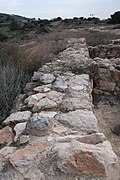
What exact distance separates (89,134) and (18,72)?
2.30m

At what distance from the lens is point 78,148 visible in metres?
2.28

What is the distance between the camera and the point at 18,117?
311cm

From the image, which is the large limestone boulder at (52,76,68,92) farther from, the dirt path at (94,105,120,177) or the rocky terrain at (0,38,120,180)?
the dirt path at (94,105,120,177)

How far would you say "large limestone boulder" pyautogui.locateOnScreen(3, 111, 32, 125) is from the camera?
3.03m

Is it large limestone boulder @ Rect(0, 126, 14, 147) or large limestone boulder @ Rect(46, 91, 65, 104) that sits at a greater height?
large limestone boulder @ Rect(46, 91, 65, 104)

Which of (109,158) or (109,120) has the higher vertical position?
(109,158)

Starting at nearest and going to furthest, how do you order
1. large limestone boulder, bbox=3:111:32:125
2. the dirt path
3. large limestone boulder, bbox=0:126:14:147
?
large limestone boulder, bbox=0:126:14:147 < large limestone boulder, bbox=3:111:32:125 < the dirt path

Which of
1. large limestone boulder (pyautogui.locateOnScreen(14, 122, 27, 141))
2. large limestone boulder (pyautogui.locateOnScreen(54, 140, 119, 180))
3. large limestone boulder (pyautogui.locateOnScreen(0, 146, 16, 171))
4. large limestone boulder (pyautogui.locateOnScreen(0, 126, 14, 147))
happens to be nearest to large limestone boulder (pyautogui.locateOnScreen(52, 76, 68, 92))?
large limestone boulder (pyautogui.locateOnScreen(14, 122, 27, 141))

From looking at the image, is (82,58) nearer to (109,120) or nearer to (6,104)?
(109,120)

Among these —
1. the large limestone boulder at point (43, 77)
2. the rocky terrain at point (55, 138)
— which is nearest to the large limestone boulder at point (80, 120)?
the rocky terrain at point (55, 138)

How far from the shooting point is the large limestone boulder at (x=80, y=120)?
9.08 feet

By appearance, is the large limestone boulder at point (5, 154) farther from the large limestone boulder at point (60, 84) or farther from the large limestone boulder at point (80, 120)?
the large limestone boulder at point (60, 84)

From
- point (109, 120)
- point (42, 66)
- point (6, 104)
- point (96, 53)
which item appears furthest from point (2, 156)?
point (96, 53)

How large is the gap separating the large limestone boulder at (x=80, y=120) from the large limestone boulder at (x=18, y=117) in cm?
34
